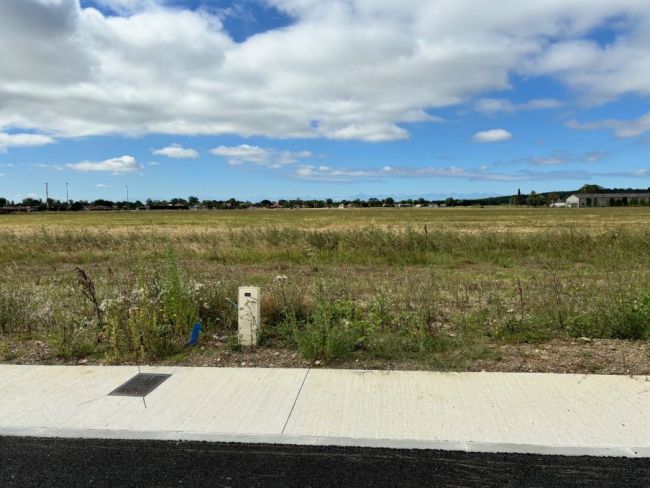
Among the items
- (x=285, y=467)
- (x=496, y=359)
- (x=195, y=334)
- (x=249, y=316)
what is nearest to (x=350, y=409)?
(x=285, y=467)

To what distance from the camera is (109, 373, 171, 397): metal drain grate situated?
4.66 meters

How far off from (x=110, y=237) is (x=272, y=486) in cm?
1824

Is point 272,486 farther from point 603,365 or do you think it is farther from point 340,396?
point 603,365

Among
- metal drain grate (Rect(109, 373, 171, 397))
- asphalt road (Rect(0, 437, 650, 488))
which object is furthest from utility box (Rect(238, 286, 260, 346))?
asphalt road (Rect(0, 437, 650, 488))

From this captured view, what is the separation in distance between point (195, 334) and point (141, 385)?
1.25 metres

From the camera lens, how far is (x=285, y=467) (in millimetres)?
3375

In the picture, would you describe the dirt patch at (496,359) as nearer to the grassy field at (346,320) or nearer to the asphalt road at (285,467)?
the grassy field at (346,320)

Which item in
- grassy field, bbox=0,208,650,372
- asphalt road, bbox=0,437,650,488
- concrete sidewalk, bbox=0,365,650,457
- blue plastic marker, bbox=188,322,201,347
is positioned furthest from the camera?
blue plastic marker, bbox=188,322,201,347

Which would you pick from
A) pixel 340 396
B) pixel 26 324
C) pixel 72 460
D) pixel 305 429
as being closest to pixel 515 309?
pixel 340 396

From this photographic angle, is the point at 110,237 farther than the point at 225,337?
Yes

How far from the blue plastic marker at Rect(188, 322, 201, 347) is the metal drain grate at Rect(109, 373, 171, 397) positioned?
891 mm

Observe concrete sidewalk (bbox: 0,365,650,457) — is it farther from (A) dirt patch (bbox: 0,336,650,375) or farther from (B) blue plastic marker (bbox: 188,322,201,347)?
(B) blue plastic marker (bbox: 188,322,201,347)

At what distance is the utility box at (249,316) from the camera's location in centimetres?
590

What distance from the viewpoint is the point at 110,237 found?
19.5m
